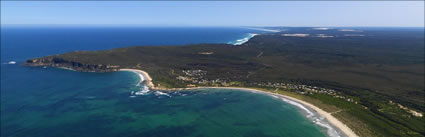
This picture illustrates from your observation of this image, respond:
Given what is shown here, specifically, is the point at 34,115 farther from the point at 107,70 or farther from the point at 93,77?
the point at 107,70

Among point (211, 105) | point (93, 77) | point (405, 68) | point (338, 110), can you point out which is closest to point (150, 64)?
point (93, 77)

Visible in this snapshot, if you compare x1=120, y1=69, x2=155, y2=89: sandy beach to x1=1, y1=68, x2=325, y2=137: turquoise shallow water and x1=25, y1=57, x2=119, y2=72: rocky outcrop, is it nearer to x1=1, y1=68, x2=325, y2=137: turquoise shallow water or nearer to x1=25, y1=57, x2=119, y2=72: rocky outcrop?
x1=1, y1=68, x2=325, y2=137: turquoise shallow water

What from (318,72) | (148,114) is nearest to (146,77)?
(148,114)

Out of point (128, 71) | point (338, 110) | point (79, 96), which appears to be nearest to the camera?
point (338, 110)

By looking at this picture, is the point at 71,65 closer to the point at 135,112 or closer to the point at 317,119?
the point at 135,112

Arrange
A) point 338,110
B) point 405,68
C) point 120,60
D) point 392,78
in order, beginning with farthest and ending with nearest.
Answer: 1. point 120,60
2. point 405,68
3. point 392,78
4. point 338,110

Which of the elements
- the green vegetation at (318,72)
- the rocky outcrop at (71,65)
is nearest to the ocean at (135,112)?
the green vegetation at (318,72)

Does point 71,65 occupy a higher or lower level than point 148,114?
higher
